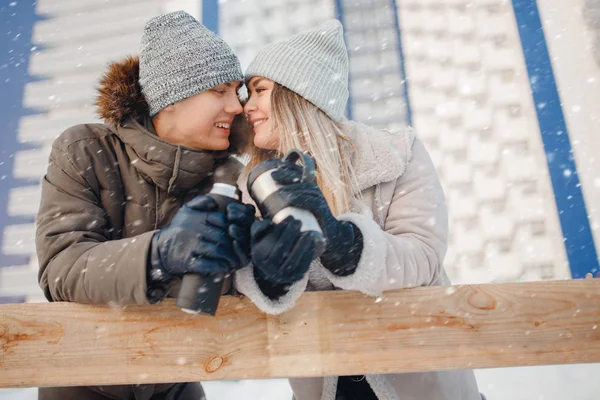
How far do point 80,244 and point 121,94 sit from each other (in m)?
0.50

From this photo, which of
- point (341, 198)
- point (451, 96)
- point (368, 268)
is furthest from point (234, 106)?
point (451, 96)

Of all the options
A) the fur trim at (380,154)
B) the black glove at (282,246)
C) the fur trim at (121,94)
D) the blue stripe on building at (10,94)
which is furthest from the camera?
the blue stripe on building at (10,94)

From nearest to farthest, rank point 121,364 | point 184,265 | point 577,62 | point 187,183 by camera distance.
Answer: point 184,265, point 121,364, point 187,183, point 577,62

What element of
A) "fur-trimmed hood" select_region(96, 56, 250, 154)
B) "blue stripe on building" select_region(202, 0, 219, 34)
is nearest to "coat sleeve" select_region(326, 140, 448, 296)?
"fur-trimmed hood" select_region(96, 56, 250, 154)

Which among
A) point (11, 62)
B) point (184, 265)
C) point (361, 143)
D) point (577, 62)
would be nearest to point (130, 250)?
point (184, 265)

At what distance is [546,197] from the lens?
2.99 meters

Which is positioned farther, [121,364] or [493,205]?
[493,205]

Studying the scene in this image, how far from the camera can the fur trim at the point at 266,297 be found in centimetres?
65

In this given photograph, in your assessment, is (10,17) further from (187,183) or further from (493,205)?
(493,205)

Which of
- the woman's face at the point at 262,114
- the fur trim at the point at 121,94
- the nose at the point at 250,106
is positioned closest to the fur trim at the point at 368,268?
the woman's face at the point at 262,114

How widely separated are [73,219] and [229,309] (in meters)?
0.38

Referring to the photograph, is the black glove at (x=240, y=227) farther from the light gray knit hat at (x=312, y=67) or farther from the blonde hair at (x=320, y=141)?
the light gray knit hat at (x=312, y=67)

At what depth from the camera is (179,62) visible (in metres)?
1.08

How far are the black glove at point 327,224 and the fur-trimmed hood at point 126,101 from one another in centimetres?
62
